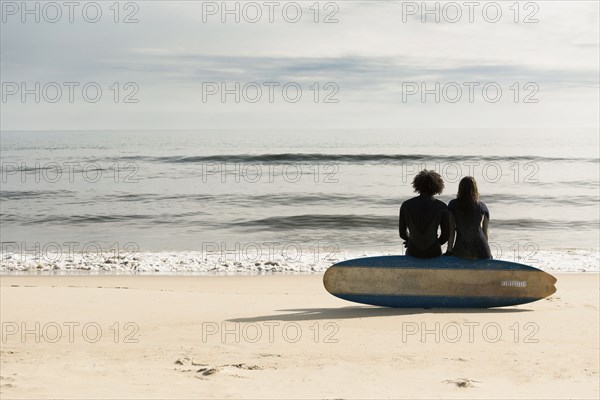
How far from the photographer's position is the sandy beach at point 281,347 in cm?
570

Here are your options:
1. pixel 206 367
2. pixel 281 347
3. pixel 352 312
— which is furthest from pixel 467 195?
pixel 206 367

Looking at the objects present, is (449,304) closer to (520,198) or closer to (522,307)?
(522,307)

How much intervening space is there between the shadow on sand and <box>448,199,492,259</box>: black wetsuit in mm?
656

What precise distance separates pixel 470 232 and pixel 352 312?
5.45 ft

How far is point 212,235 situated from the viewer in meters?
19.6

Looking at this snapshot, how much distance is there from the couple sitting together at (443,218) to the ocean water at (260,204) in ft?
17.7

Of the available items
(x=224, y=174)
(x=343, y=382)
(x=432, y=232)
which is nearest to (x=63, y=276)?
(x=432, y=232)

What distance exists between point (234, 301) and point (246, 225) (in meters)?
12.6

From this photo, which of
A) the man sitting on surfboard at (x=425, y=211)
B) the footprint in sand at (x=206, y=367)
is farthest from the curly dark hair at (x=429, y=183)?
the footprint in sand at (x=206, y=367)

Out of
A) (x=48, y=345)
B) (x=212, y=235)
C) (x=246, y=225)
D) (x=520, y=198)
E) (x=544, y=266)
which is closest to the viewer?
(x=48, y=345)

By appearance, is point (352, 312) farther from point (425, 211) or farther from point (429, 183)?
point (429, 183)

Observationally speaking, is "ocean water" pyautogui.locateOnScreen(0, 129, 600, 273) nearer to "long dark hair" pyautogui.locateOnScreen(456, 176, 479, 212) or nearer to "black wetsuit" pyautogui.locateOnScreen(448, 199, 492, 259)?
"black wetsuit" pyautogui.locateOnScreen(448, 199, 492, 259)

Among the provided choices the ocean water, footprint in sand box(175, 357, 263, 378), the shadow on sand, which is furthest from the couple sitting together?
the ocean water

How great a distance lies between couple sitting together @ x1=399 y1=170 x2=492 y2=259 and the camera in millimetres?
8469
